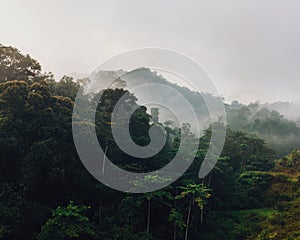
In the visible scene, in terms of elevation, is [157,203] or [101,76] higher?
[101,76]

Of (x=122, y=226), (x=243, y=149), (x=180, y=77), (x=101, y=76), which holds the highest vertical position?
(x=101, y=76)

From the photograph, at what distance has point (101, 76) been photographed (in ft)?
82.3

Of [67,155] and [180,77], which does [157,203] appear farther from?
[180,77]

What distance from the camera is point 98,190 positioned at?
44.8ft

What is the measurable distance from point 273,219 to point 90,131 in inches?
361

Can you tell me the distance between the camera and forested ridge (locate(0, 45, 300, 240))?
11039 millimetres

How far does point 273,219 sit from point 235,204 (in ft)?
9.87

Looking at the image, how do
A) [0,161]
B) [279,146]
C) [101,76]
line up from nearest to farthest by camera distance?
[0,161] → [101,76] → [279,146]

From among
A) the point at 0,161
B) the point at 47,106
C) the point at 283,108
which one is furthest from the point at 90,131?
the point at 283,108

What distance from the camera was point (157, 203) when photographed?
13.5 m

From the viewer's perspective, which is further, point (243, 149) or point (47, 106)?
point (243, 149)

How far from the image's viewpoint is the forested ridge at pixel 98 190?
1104cm

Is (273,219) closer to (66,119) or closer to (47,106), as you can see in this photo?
(66,119)

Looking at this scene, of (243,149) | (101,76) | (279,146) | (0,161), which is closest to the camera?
(0,161)
